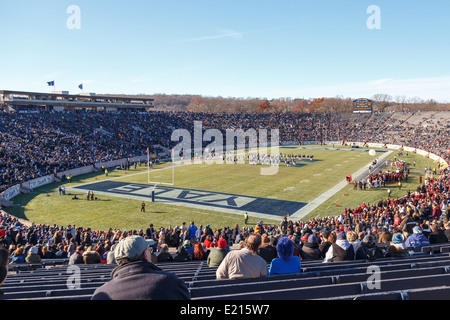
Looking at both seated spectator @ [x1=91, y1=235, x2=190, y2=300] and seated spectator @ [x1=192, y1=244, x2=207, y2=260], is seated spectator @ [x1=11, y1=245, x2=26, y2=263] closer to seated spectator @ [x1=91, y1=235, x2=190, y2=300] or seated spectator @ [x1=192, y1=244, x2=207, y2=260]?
seated spectator @ [x1=192, y1=244, x2=207, y2=260]

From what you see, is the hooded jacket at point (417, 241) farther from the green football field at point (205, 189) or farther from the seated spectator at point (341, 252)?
the green football field at point (205, 189)

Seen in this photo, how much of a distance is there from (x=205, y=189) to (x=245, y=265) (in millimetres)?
27655

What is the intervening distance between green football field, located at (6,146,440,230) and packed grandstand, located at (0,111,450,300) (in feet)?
8.13

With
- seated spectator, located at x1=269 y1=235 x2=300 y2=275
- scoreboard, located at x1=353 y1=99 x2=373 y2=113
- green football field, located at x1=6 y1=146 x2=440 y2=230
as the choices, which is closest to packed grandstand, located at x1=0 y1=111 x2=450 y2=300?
seated spectator, located at x1=269 y1=235 x2=300 y2=275

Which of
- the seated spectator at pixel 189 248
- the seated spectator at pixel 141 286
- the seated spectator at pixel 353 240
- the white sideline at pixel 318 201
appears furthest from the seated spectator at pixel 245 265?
the white sideline at pixel 318 201

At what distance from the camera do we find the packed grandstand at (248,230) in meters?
3.86

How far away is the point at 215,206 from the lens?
26281mm

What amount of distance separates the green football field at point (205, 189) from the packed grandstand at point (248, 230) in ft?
8.13

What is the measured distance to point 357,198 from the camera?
27906 mm

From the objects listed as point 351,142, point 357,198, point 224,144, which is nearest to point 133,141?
point 224,144

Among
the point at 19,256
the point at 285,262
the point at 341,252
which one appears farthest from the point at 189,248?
the point at 285,262

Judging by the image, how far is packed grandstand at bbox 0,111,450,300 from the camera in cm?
386
